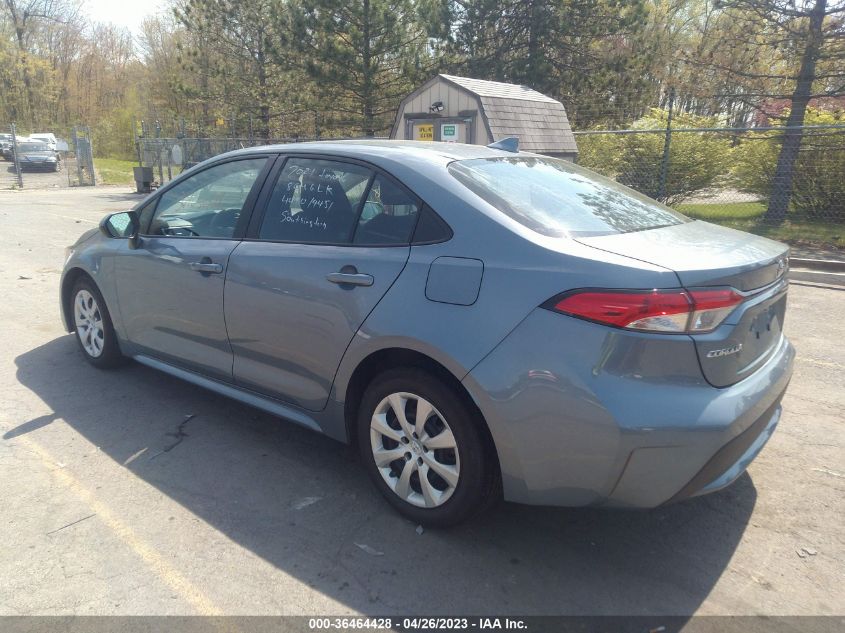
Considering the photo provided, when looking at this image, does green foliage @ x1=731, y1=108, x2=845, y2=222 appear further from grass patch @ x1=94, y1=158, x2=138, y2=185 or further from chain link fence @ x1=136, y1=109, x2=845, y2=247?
grass patch @ x1=94, y1=158, x2=138, y2=185

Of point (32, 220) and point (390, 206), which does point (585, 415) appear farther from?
point (32, 220)

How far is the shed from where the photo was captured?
36.2 ft

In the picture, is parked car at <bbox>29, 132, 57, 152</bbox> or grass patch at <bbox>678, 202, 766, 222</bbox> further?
parked car at <bbox>29, 132, 57, 152</bbox>

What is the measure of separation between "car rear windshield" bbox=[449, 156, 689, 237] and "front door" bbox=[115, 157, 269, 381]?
1370 millimetres

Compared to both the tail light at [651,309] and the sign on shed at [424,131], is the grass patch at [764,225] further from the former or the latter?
the tail light at [651,309]

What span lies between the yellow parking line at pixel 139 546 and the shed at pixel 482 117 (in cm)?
875

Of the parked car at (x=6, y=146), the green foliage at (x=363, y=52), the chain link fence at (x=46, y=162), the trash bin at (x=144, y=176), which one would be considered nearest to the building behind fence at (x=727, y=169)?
the green foliage at (x=363, y=52)

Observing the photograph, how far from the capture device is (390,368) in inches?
114

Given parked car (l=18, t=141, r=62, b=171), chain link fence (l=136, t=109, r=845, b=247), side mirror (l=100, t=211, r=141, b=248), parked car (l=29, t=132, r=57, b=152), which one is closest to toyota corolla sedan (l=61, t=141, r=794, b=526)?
side mirror (l=100, t=211, r=141, b=248)

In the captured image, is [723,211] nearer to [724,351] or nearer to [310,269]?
[724,351]

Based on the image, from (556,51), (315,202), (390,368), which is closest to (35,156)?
(556,51)

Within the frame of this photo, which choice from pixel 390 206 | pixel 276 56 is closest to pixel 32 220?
pixel 276 56

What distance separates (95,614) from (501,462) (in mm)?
1619

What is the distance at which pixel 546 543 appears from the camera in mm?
2811
